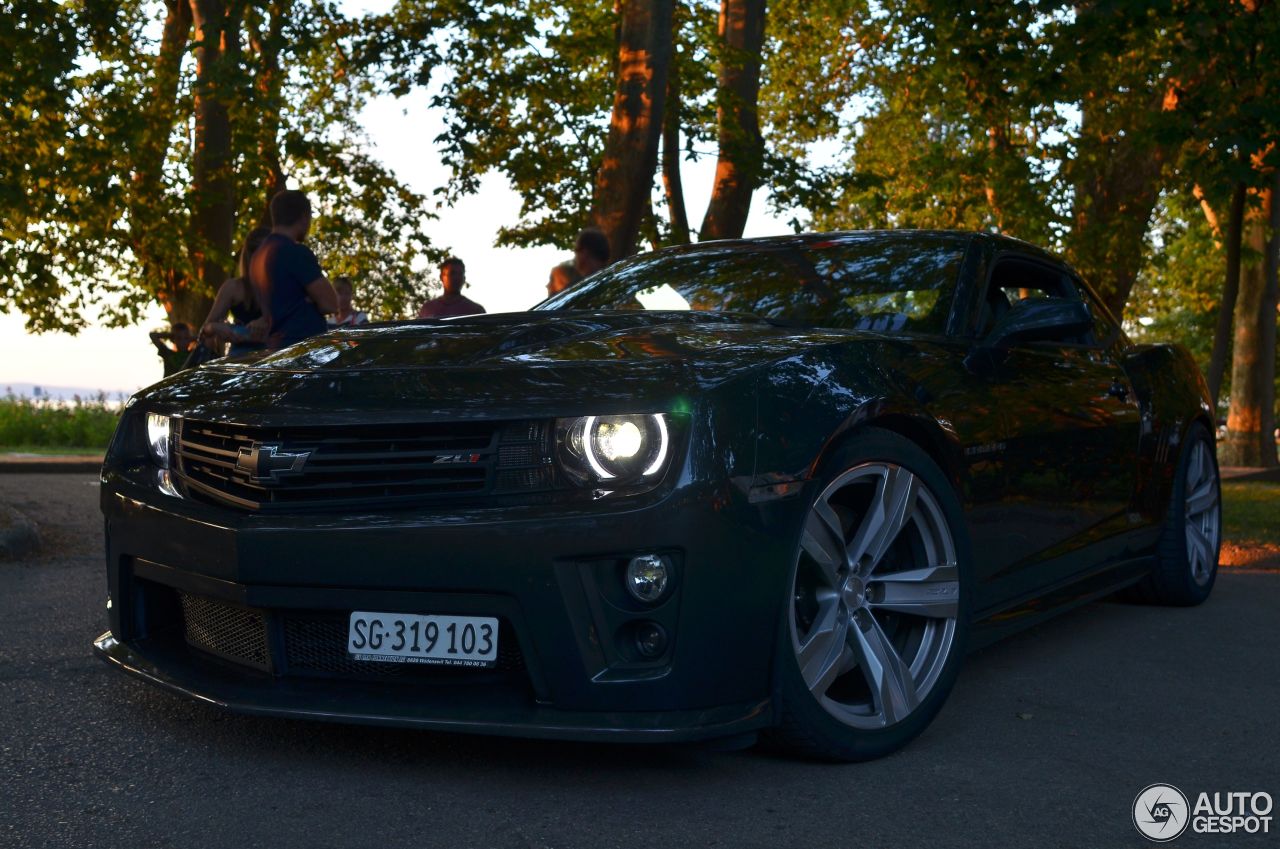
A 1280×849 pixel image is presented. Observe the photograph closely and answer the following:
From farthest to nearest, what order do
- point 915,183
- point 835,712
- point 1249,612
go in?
point 915,183, point 1249,612, point 835,712

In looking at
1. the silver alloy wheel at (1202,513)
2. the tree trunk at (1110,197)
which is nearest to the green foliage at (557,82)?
the tree trunk at (1110,197)

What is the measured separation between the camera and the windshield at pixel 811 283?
4.73 meters

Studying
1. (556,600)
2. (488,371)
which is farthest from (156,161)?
(556,600)

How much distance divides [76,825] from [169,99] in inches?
730

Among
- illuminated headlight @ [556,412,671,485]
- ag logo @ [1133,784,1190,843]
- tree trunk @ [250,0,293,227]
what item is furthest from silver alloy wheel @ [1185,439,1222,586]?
tree trunk @ [250,0,293,227]

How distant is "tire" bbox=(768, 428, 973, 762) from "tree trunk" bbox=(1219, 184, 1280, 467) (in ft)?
58.9

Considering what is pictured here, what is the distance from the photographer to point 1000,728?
4.11m

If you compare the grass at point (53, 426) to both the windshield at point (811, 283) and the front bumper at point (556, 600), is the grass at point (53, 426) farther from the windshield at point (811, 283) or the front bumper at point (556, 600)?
the front bumper at point (556, 600)

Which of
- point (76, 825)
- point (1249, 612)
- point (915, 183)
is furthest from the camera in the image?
point (915, 183)

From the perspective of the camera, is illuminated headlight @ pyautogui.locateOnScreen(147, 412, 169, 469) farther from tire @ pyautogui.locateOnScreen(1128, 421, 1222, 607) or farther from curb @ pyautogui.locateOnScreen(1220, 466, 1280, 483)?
curb @ pyautogui.locateOnScreen(1220, 466, 1280, 483)

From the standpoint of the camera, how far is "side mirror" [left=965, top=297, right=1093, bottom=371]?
4.60 meters

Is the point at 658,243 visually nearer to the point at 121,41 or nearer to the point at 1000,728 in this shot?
the point at 121,41

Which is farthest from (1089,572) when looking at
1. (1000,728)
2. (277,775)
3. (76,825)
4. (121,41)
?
(121,41)

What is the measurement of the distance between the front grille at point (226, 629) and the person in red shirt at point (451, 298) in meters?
5.56
